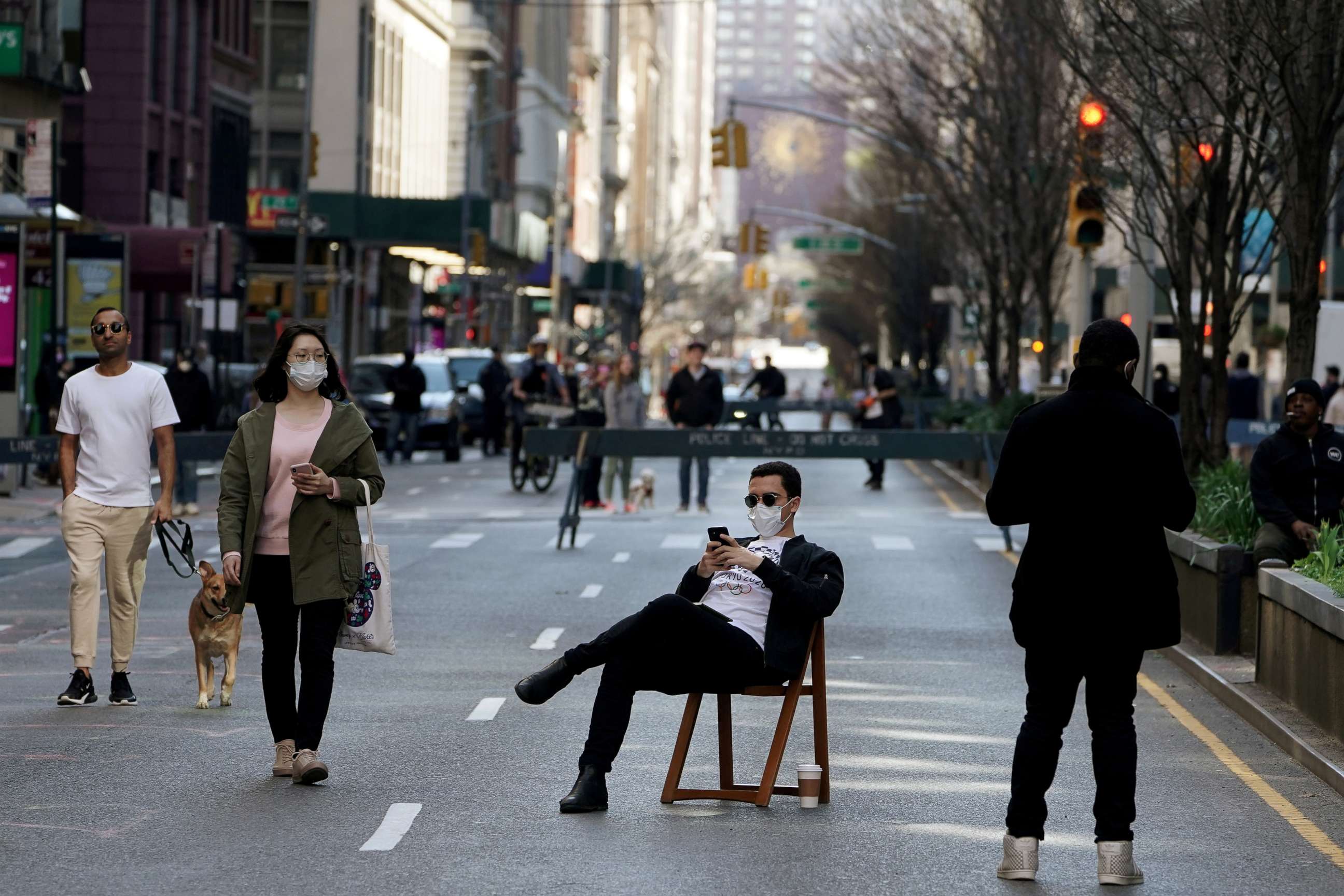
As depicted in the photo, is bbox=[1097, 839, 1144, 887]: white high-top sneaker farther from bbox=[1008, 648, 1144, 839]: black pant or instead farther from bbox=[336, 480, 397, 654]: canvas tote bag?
bbox=[336, 480, 397, 654]: canvas tote bag

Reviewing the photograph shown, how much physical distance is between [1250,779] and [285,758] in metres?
3.96

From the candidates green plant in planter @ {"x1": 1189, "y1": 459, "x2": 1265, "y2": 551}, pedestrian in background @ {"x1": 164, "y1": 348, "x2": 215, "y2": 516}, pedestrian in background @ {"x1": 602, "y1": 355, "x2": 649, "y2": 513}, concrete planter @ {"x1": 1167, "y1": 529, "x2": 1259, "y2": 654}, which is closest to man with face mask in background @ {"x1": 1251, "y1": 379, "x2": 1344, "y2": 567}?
green plant in planter @ {"x1": 1189, "y1": 459, "x2": 1265, "y2": 551}

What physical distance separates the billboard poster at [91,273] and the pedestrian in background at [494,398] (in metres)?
7.93

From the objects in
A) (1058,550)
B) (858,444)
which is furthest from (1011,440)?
(858,444)

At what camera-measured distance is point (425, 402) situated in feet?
136

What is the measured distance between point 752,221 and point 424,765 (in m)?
57.1

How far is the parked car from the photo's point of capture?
41.1 metres

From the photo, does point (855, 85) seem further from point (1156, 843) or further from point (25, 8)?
point (1156, 843)

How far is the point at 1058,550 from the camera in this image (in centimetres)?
778

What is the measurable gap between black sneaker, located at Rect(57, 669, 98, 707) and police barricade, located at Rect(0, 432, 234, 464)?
31.4ft

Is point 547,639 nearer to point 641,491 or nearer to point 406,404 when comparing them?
point 641,491

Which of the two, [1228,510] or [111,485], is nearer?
[111,485]

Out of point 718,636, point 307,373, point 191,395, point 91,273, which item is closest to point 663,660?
point 718,636

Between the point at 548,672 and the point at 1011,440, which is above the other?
the point at 1011,440
